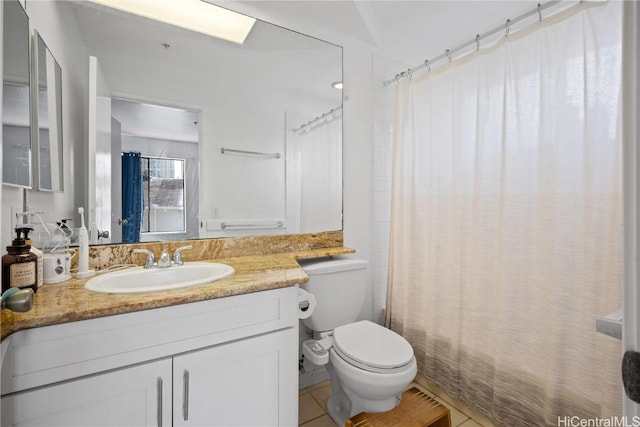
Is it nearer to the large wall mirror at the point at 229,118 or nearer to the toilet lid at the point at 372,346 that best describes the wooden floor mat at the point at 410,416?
the toilet lid at the point at 372,346

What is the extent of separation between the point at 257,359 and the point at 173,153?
3.48 feet

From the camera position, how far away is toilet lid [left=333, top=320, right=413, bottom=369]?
1.33 metres

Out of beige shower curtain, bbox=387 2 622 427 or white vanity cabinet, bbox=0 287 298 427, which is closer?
white vanity cabinet, bbox=0 287 298 427

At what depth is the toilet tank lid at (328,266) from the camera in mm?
1634

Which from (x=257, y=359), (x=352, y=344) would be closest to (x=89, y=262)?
(x=257, y=359)

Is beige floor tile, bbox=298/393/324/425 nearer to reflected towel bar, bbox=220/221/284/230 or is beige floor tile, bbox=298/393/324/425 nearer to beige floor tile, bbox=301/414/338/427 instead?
beige floor tile, bbox=301/414/338/427

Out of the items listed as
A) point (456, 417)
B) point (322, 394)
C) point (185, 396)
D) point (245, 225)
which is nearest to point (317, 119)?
point (245, 225)

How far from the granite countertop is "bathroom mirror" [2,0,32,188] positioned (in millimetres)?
381

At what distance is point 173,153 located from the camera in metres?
1.50

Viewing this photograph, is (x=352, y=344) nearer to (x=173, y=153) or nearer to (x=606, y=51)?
(x=173, y=153)

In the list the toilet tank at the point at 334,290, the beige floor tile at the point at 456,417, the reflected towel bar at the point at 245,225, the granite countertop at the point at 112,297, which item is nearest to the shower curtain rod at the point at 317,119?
the reflected towel bar at the point at 245,225

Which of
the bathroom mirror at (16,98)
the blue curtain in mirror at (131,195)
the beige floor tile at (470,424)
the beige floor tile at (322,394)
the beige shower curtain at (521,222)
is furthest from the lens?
the beige floor tile at (322,394)

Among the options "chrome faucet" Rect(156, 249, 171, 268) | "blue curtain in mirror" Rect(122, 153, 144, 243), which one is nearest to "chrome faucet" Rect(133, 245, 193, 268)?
"chrome faucet" Rect(156, 249, 171, 268)

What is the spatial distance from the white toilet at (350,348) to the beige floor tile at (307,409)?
0.27ft
